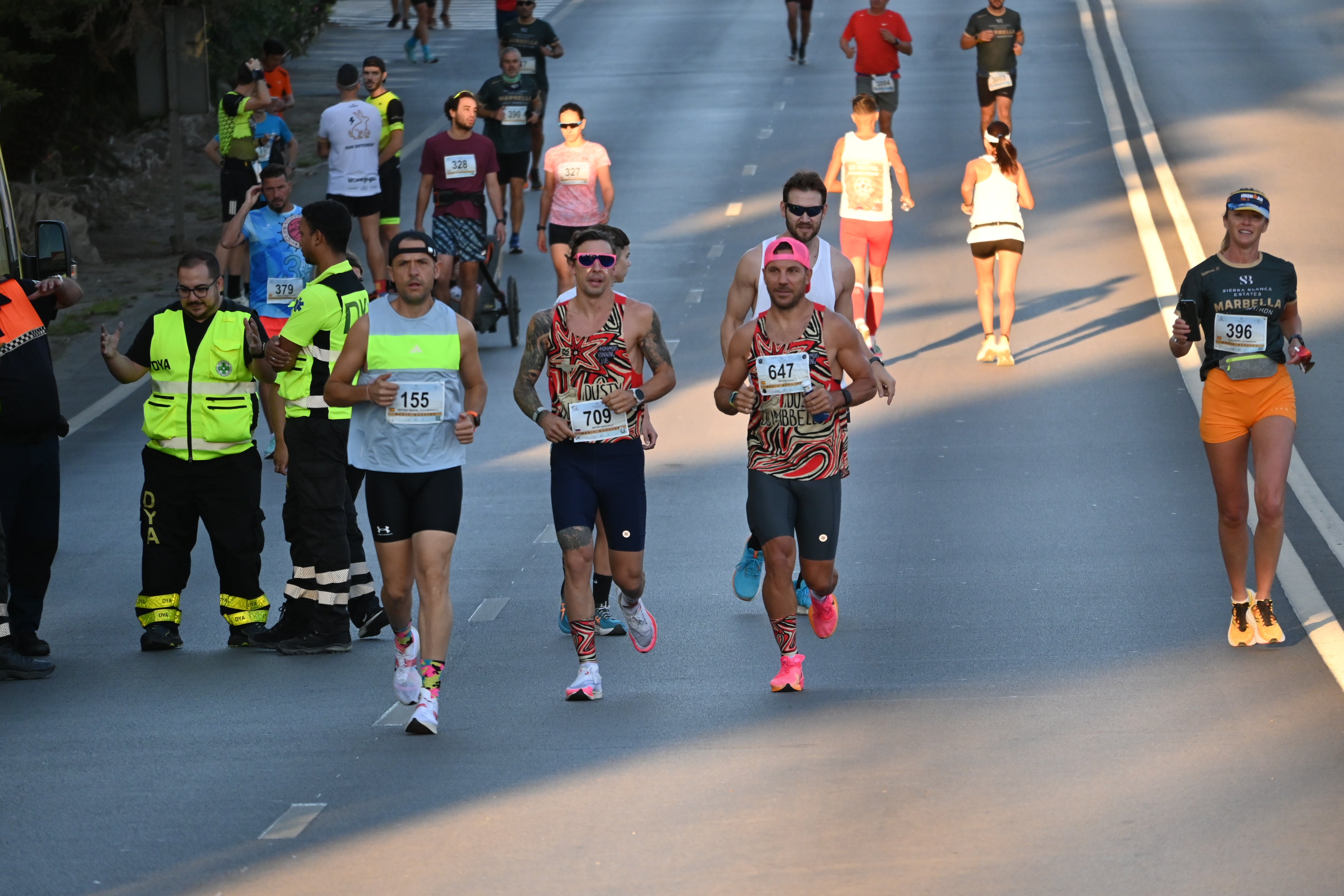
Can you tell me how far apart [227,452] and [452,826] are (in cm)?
360

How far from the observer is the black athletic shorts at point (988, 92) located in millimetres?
23828

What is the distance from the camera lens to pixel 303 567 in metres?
9.98

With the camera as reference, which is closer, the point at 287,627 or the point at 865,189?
the point at 287,627

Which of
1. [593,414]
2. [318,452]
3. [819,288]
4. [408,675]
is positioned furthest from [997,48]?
[408,675]

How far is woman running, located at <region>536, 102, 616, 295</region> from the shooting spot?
56.3 ft

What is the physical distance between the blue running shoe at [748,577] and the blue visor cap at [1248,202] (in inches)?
117

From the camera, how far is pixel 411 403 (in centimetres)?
844

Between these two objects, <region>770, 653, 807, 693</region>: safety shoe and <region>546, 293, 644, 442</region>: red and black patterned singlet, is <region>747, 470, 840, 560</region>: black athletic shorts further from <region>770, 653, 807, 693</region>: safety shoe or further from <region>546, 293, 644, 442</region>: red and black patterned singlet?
<region>546, 293, 644, 442</region>: red and black patterned singlet

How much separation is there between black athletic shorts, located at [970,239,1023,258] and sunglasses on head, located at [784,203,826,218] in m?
6.74

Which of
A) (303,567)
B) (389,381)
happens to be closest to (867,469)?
(303,567)

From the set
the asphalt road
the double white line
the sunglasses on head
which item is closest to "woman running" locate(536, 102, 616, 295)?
the asphalt road

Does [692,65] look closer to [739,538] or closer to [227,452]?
[739,538]

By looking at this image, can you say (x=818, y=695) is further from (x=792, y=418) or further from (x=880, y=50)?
(x=880, y=50)

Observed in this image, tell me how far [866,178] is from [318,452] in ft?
25.6
